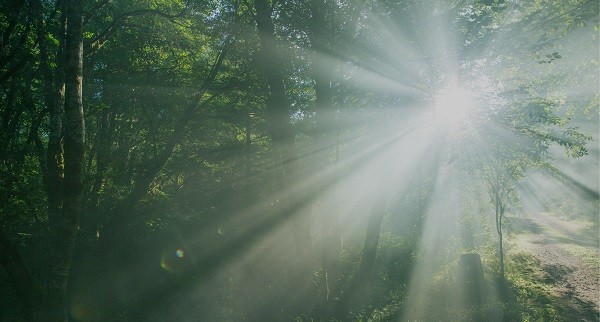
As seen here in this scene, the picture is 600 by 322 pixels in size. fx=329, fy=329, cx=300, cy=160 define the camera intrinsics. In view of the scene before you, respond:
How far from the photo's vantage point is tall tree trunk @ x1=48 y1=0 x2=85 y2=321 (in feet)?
15.6

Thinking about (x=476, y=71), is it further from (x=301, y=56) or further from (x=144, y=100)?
(x=144, y=100)

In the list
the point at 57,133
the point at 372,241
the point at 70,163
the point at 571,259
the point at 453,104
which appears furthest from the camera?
the point at 571,259

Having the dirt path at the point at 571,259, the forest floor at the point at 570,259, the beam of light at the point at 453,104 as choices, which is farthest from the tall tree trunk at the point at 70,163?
the dirt path at the point at 571,259

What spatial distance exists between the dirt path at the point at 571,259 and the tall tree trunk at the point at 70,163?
14.0 metres

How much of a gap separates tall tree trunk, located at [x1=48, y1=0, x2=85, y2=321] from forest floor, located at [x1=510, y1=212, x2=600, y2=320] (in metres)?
13.7

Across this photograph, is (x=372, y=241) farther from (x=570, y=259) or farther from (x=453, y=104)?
(x=570, y=259)

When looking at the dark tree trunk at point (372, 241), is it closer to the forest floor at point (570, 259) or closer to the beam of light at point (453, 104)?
the beam of light at point (453, 104)

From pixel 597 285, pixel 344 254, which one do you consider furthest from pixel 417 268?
pixel 597 285

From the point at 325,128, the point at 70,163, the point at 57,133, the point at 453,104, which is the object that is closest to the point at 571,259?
the point at 453,104

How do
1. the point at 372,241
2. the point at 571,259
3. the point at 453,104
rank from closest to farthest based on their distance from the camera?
the point at 372,241 < the point at 453,104 < the point at 571,259

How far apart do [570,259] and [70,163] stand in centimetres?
2157

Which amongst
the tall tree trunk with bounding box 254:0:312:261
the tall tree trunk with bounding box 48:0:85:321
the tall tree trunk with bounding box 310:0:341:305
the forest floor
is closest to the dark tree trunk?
the tall tree trunk with bounding box 310:0:341:305

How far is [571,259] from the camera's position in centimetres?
1681

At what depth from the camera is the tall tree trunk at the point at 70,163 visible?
15.6 ft
